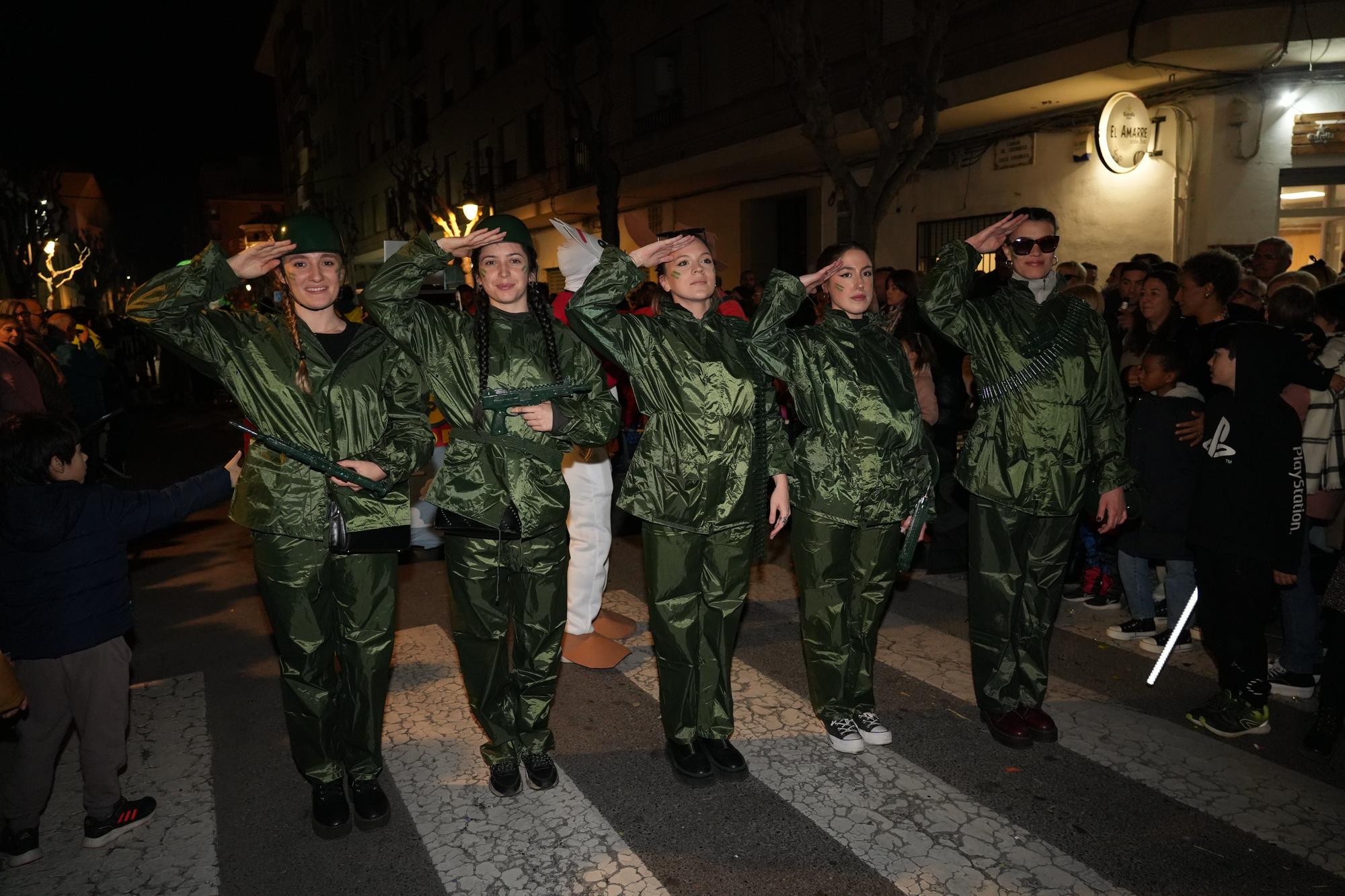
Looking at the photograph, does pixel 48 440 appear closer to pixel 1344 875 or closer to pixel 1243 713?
pixel 1344 875

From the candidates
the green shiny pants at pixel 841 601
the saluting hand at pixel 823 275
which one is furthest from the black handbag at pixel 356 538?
the saluting hand at pixel 823 275

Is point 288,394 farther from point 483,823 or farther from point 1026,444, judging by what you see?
point 1026,444

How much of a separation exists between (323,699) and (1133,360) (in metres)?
5.31

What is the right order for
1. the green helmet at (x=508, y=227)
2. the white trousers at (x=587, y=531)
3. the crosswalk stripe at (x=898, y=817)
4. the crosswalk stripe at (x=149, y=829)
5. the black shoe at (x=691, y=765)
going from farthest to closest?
1. the white trousers at (x=587, y=531)
2. the black shoe at (x=691, y=765)
3. the green helmet at (x=508, y=227)
4. the crosswalk stripe at (x=149, y=829)
5. the crosswalk stripe at (x=898, y=817)

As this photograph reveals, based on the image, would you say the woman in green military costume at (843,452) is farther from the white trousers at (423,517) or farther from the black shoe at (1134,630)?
the white trousers at (423,517)

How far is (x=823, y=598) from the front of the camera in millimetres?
3816

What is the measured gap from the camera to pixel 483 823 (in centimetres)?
343

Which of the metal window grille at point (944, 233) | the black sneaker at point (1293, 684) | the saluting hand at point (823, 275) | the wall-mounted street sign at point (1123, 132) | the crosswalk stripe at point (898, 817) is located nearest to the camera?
the crosswalk stripe at point (898, 817)

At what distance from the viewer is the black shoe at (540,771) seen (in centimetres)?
364

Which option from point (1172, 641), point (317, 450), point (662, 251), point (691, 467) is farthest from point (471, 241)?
point (1172, 641)

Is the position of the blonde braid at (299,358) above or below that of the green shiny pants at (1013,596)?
above

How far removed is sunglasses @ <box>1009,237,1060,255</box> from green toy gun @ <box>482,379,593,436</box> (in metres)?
1.92

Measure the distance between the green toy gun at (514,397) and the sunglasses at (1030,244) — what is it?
1.92m

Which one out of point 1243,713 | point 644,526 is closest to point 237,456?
point 644,526
